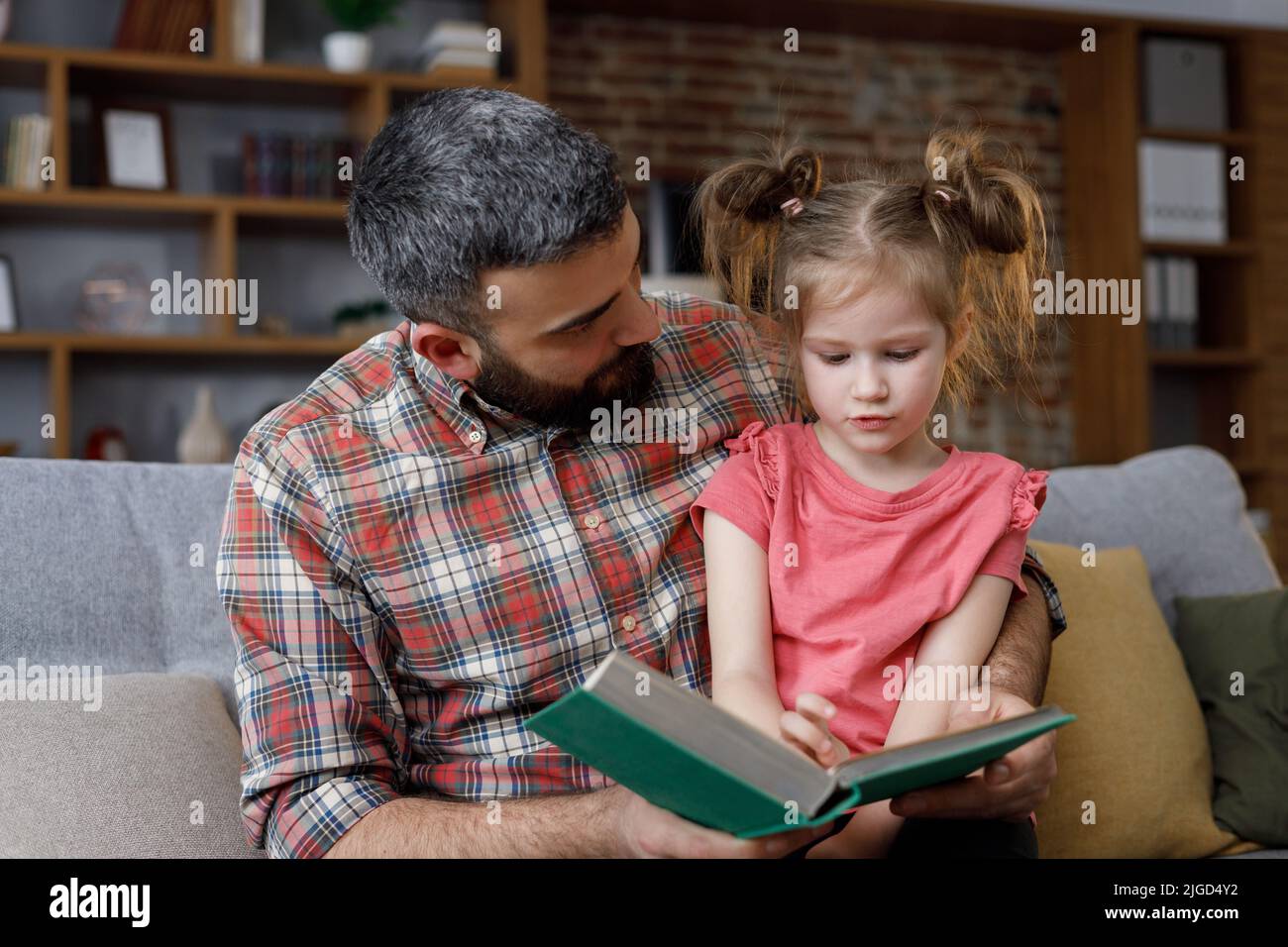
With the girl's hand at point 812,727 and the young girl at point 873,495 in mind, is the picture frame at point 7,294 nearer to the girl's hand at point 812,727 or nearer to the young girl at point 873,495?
the young girl at point 873,495

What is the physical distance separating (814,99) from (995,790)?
394 centimetres

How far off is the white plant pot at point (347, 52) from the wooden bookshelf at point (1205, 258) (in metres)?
2.50

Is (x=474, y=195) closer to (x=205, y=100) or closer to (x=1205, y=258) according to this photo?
(x=205, y=100)

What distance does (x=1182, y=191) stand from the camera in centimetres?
462

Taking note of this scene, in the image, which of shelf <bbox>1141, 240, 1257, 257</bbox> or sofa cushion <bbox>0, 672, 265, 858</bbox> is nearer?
sofa cushion <bbox>0, 672, 265, 858</bbox>

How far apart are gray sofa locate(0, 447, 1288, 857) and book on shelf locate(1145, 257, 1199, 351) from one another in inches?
129

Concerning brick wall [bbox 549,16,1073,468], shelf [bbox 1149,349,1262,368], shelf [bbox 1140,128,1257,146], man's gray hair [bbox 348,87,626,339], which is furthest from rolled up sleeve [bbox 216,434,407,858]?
shelf [bbox 1140,128,1257,146]

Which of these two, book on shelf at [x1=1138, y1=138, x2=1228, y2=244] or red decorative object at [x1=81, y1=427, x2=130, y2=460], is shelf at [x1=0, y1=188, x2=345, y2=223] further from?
book on shelf at [x1=1138, y1=138, x2=1228, y2=244]

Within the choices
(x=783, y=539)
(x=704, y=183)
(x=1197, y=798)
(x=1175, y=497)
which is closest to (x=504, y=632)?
(x=783, y=539)

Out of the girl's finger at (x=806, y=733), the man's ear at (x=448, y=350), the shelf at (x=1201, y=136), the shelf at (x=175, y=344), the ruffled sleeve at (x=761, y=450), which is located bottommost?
the girl's finger at (x=806, y=733)

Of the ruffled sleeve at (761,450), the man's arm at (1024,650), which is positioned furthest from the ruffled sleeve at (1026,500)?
the ruffled sleeve at (761,450)

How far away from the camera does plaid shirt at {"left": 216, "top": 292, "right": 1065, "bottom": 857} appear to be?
1.23 metres

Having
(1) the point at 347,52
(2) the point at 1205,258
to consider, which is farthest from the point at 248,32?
(2) the point at 1205,258

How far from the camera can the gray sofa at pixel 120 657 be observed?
1.25 metres
